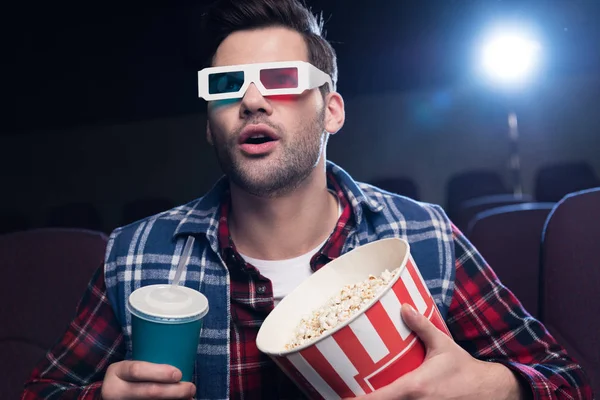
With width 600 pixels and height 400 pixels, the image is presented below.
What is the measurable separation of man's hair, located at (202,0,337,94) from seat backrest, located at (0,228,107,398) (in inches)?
25.3

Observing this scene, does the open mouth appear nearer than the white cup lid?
No

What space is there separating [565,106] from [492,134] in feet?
2.30

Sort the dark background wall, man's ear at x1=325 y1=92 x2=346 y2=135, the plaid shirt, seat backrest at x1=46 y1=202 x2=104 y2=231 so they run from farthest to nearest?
seat backrest at x1=46 y1=202 x2=104 y2=231
the dark background wall
man's ear at x1=325 y1=92 x2=346 y2=135
the plaid shirt

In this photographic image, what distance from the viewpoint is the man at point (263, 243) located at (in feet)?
3.52

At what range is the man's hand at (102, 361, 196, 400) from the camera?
2.37 ft

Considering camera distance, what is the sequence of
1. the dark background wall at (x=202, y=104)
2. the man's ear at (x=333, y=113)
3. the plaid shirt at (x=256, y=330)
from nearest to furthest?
the plaid shirt at (x=256, y=330) → the man's ear at (x=333, y=113) → the dark background wall at (x=202, y=104)

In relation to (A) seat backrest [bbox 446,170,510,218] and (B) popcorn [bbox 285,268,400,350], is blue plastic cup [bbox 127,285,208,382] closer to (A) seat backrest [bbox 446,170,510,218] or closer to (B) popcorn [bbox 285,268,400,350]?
(B) popcorn [bbox 285,268,400,350]

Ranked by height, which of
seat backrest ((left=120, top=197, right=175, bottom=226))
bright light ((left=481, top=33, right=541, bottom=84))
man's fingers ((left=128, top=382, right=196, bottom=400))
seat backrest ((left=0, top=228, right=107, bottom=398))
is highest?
bright light ((left=481, top=33, right=541, bottom=84))

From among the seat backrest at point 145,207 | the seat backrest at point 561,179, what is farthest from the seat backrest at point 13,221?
the seat backrest at point 561,179

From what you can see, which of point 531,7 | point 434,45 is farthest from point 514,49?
point 434,45

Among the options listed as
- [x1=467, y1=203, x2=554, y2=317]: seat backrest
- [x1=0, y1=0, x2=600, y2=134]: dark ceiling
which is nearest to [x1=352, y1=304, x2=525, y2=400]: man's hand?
[x1=467, y1=203, x2=554, y2=317]: seat backrest

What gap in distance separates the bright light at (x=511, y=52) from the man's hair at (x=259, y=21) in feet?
10.1

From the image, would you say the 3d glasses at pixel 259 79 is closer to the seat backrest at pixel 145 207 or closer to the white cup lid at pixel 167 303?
the white cup lid at pixel 167 303

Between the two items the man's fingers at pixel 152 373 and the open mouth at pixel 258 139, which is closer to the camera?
the man's fingers at pixel 152 373
